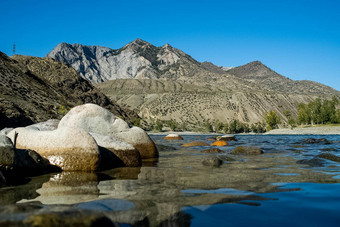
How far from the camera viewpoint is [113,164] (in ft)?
27.1

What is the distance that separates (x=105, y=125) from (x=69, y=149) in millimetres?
3537

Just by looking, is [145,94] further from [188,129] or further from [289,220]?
[289,220]

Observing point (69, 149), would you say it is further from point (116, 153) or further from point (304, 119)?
point (304, 119)

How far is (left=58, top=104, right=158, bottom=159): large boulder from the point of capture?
10422mm

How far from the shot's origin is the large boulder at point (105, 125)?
1042cm

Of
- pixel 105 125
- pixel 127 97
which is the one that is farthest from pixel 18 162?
pixel 127 97

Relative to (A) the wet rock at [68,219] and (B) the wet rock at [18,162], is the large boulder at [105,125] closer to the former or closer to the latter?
(B) the wet rock at [18,162]

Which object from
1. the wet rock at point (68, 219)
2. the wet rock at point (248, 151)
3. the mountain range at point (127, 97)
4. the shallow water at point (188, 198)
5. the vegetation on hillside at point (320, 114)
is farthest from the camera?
the vegetation on hillside at point (320, 114)

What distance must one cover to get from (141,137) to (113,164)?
114 inches

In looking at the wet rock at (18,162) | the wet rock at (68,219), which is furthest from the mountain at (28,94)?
the wet rock at (68,219)

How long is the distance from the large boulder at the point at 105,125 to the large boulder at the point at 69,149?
9.65 ft

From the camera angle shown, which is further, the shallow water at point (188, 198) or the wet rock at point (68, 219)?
the shallow water at point (188, 198)

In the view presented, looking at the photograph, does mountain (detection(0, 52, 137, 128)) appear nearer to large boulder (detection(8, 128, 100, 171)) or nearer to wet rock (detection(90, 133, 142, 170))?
wet rock (detection(90, 133, 142, 170))

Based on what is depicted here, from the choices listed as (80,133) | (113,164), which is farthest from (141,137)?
(80,133)
